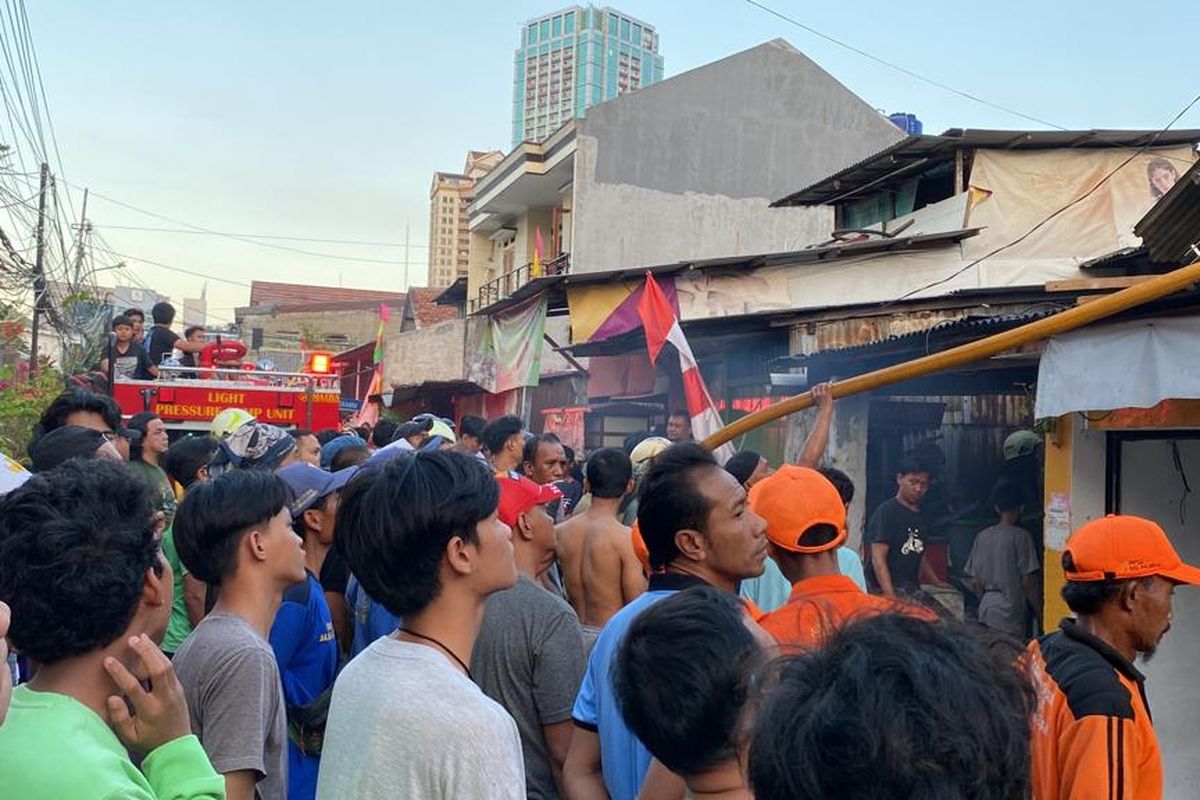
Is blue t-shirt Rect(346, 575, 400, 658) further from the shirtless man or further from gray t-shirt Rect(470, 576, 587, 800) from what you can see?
the shirtless man

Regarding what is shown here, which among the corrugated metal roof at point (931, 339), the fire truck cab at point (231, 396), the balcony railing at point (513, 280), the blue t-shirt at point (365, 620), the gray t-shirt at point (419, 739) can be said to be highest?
the balcony railing at point (513, 280)

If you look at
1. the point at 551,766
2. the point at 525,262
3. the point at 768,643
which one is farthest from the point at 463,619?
the point at 525,262

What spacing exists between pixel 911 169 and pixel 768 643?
14.4 m

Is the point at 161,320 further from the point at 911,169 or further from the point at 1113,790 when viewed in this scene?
the point at 1113,790

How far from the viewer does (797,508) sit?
331 centimetres

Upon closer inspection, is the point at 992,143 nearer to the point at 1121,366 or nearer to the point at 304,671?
the point at 1121,366

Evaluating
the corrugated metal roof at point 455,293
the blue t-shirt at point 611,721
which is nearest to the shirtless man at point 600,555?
the blue t-shirt at point 611,721

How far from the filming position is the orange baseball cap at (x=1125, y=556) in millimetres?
2979

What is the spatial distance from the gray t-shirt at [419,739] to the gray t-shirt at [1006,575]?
6308 millimetres

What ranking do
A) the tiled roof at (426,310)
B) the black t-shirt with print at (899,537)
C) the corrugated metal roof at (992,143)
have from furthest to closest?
the tiled roof at (426,310), the corrugated metal roof at (992,143), the black t-shirt with print at (899,537)

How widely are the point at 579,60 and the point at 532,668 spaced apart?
4040 cm

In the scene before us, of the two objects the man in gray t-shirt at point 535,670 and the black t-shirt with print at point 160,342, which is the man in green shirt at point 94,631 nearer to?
the man in gray t-shirt at point 535,670

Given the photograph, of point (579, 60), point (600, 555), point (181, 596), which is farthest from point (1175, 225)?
point (579, 60)

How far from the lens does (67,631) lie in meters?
1.99
